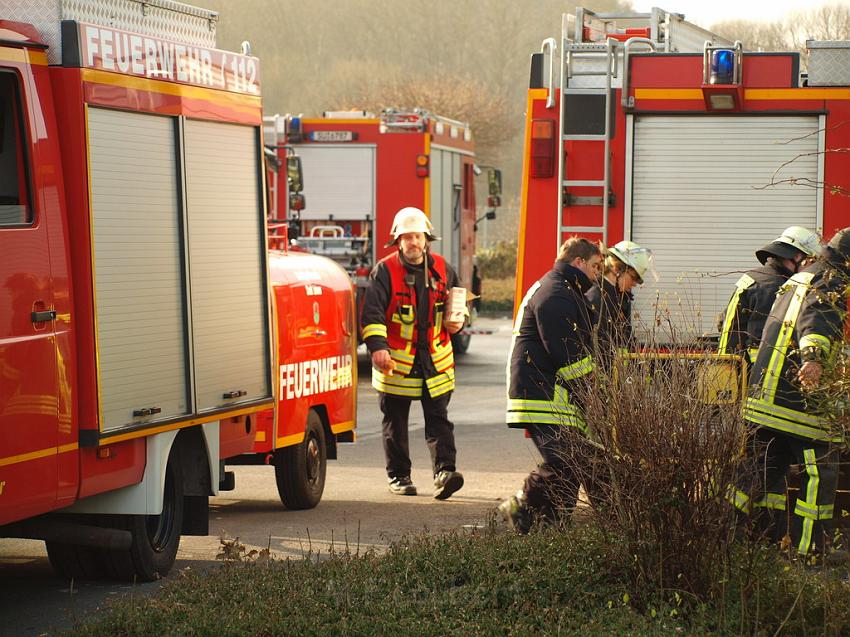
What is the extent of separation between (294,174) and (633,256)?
9.41m

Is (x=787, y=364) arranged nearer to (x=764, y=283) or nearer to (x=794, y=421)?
(x=794, y=421)

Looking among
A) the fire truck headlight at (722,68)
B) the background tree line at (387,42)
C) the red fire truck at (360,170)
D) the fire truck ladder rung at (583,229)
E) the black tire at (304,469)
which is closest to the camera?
the black tire at (304,469)

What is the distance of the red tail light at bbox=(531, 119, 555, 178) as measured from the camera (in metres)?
9.78

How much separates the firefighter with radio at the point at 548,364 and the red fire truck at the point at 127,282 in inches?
56.9

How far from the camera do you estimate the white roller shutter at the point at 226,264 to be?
745 centimetres

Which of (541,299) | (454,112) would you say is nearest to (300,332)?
(541,299)

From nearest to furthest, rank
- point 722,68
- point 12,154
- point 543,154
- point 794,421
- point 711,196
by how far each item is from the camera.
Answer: point 12,154, point 794,421, point 722,68, point 711,196, point 543,154

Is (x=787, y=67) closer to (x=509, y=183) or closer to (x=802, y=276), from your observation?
(x=802, y=276)

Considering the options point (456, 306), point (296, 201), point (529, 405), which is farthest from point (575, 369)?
point (296, 201)

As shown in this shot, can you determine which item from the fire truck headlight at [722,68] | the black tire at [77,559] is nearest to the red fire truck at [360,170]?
the fire truck headlight at [722,68]

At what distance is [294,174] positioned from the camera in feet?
58.9

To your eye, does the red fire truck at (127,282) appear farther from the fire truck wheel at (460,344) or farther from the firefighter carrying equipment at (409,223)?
the fire truck wheel at (460,344)

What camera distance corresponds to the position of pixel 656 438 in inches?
224

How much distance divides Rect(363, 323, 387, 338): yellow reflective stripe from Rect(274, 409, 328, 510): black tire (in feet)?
2.15
